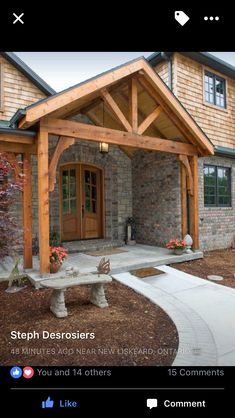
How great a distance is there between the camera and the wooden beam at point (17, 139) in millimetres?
4457

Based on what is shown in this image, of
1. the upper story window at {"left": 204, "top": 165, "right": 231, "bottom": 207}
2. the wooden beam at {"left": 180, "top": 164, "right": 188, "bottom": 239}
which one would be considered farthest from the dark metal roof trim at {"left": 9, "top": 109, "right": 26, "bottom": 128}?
the upper story window at {"left": 204, "top": 165, "right": 231, "bottom": 207}

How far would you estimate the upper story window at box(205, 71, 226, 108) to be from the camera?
8797 millimetres

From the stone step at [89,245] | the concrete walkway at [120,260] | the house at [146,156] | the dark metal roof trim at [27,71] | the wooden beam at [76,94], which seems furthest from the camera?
the stone step at [89,245]

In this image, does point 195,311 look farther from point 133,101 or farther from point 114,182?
point 114,182

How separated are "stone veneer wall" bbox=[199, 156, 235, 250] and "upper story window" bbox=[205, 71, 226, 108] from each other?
81.3 inches

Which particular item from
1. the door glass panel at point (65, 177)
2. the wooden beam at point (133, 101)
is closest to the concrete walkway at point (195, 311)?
the wooden beam at point (133, 101)

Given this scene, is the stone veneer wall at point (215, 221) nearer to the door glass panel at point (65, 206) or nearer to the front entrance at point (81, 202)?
the front entrance at point (81, 202)

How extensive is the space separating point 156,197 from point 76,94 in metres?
4.11

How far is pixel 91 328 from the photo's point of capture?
9.27ft

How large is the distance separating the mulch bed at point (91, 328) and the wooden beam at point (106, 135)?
269 cm
